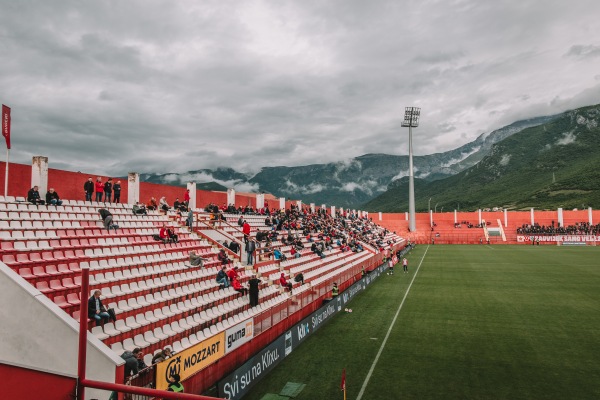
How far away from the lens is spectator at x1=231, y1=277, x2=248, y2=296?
16578 mm

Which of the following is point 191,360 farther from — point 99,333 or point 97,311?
point 97,311

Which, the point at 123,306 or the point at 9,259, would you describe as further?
the point at 123,306

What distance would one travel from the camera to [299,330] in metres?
14.9

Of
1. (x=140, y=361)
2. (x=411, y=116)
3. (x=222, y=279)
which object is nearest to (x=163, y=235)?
(x=222, y=279)

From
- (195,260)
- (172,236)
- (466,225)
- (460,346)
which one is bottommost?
(460,346)

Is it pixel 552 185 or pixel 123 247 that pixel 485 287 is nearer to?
pixel 123 247


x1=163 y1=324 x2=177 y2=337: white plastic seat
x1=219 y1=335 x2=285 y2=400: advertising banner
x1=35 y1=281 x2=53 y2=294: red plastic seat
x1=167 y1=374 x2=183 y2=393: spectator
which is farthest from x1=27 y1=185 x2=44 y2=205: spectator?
x1=219 y1=335 x2=285 y2=400: advertising banner

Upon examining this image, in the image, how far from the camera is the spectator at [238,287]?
1658 centimetres

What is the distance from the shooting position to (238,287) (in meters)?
16.6

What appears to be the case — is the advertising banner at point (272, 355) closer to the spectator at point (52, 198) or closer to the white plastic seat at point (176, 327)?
the white plastic seat at point (176, 327)

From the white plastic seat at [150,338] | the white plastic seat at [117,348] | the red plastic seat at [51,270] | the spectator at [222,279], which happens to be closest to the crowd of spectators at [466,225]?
the spectator at [222,279]

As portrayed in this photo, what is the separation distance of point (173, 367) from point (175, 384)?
0.42m

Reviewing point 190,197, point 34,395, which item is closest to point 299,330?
point 34,395

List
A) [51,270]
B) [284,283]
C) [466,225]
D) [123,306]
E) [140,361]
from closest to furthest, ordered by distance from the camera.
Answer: [140,361] → [51,270] → [123,306] → [284,283] → [466,225]
